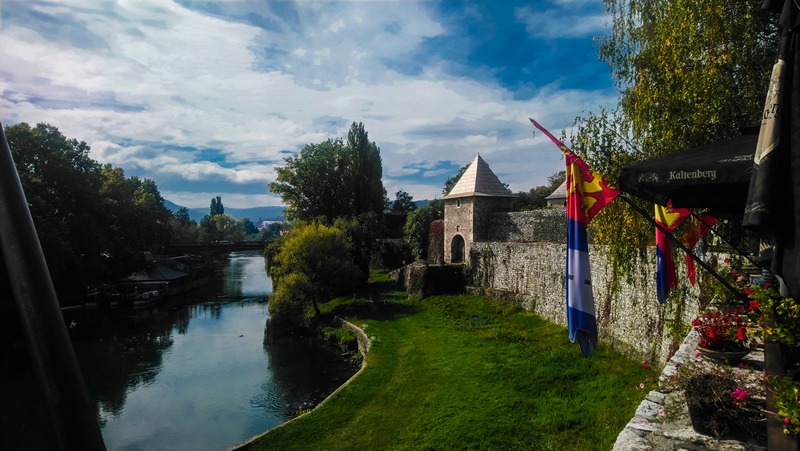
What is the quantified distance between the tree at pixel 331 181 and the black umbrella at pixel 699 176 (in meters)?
36.4

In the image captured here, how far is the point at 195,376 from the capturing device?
18.3m

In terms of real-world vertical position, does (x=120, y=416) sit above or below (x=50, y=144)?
below

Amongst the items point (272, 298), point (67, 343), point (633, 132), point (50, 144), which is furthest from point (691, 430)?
point (50, 144)

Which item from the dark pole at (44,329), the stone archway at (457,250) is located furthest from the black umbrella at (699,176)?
the stone archway at (457,250)

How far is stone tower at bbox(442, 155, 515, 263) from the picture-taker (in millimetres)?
26641

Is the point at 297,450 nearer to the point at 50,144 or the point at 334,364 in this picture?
the point at 334,364

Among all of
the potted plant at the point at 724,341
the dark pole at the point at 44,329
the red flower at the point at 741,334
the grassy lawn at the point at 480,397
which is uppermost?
the dark pole at the point at 44,329

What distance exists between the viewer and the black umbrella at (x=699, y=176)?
138 inches

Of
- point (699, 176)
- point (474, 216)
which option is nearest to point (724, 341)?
point (699, 176)

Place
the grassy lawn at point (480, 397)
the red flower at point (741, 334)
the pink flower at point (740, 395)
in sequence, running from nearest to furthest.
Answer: the pink flower at point (740, 395) < the red flower at point (741, 334) < the grassy lawn at point (480, 397)

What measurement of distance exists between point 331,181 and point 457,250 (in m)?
17.0

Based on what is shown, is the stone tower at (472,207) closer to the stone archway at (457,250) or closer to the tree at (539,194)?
the stone archway at (457,250)

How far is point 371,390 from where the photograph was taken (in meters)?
13.4

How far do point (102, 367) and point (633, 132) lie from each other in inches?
848
